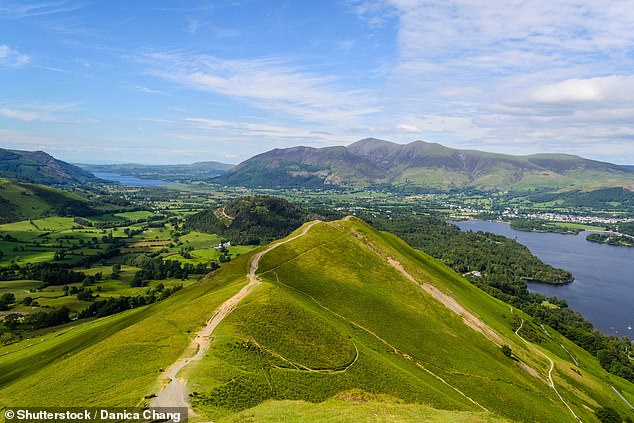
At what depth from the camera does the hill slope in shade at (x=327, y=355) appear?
49.8 meters

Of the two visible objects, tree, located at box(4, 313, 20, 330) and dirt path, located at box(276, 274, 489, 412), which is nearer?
dirt path, located at box(276, 274, 489, 412)

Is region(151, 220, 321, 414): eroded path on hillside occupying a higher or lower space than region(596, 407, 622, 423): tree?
higher

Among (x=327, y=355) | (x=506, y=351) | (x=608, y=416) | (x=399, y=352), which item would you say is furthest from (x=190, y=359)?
(x=608, y=416)

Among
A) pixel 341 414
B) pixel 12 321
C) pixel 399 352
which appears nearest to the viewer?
pixel 341 414

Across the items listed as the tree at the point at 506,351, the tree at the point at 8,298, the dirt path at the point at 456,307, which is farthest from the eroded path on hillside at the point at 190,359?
the tree at the point at 8,298

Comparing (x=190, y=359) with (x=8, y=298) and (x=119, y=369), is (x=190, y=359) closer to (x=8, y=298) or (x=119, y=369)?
(x=119, y=369)

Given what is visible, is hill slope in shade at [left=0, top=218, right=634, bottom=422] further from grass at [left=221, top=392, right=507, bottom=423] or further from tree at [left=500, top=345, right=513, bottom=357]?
tree at [left=500, top=345, right=513, bottom=357]

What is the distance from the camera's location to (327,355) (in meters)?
66.6

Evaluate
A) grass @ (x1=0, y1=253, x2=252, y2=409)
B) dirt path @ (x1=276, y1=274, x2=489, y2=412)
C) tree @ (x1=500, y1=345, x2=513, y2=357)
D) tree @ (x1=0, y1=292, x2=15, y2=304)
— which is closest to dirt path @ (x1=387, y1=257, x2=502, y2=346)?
tree @ (x1=500, y1=345, x2=513, y2=357)

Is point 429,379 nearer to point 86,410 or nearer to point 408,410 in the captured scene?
point 408,410

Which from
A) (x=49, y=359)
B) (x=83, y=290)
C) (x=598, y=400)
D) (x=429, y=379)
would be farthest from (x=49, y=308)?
(x=598, y=400)

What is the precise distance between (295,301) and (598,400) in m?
98.3

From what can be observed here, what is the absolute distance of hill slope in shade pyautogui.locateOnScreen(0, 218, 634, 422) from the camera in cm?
4978

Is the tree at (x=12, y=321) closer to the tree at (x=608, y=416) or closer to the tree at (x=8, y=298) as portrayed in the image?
the tree at (x=8, y=298)
